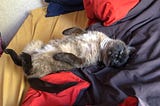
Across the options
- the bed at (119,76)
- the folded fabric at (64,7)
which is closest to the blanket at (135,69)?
the bed at (119,76)

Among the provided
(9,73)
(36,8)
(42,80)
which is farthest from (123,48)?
(36,8)

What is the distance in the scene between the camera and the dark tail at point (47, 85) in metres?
1.05

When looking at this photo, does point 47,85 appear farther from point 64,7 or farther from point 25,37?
point 64,7

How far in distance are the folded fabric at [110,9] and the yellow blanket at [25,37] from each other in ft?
0.79

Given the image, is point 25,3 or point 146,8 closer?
point 146,8

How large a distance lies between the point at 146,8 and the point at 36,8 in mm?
880

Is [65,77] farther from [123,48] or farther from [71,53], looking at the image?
[123,48]

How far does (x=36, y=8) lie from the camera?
1.91 metres

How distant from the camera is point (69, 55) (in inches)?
45.9

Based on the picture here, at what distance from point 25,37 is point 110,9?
613 millimetres

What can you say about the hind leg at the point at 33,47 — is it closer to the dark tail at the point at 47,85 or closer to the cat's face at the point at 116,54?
the dark tail at the point at 47,85

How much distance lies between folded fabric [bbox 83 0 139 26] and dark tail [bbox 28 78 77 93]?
1.38 ft

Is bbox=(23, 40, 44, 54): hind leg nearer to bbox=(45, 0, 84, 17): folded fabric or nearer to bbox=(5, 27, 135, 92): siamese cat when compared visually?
bbox=(5, 27, 135, 92): siamese cat

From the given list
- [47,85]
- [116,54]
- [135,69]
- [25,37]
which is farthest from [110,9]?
[25,37]
